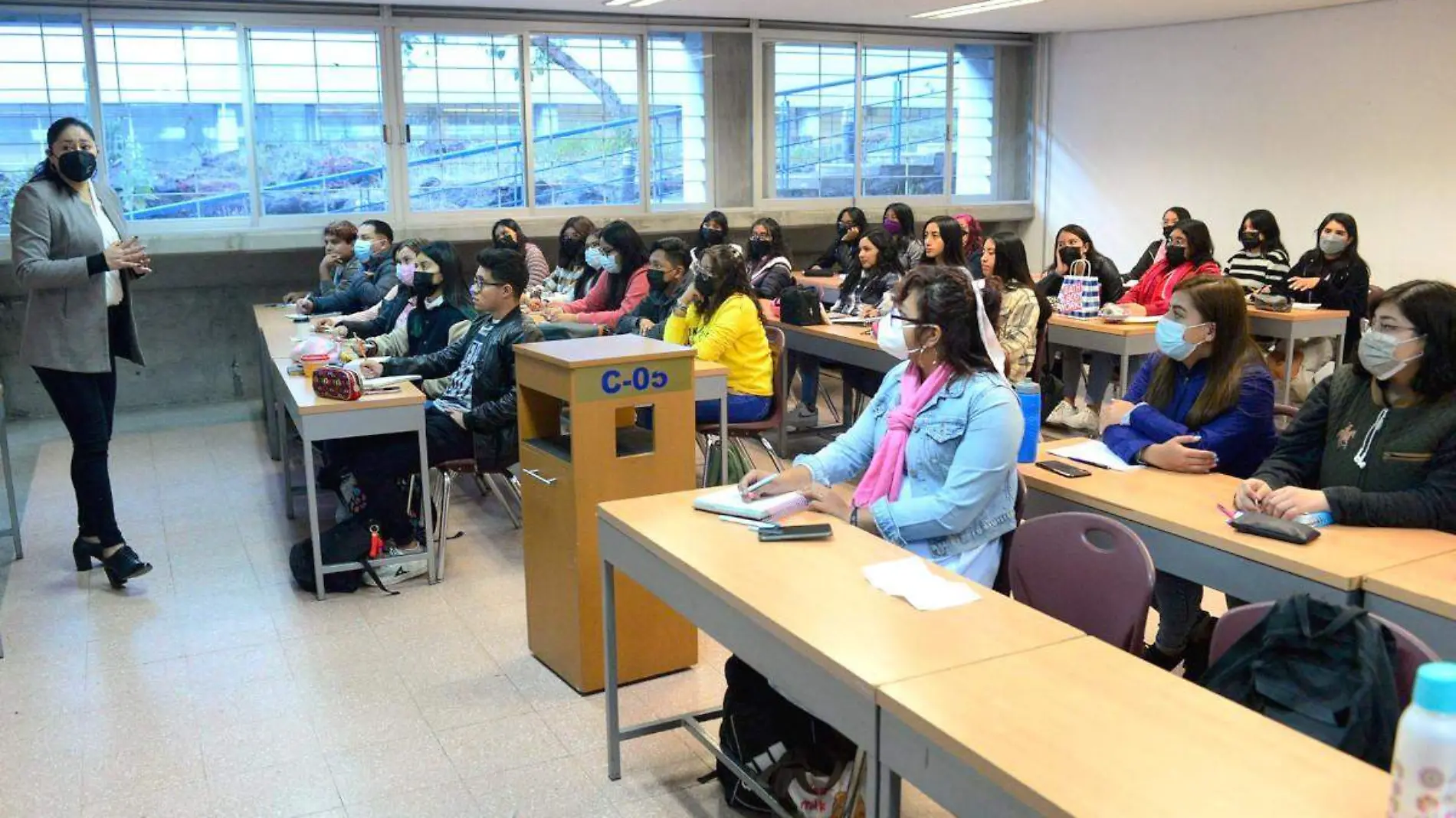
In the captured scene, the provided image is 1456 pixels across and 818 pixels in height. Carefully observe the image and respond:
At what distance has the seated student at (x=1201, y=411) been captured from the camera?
3225 millimetres

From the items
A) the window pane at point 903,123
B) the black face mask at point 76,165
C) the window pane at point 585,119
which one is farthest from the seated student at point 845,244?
the black face mask at point 76,165

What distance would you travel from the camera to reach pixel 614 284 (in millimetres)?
7250

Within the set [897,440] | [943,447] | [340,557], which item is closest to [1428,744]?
[943,447]

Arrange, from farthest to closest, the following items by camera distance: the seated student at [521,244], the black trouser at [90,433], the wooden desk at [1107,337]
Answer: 1. the seated student at [521,244]
2. the wooden desk at [1107,337]
3. the black trouser at [90,433]

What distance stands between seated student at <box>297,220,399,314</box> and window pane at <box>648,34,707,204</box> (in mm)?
2762

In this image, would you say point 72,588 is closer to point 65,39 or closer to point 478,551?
point 478,551

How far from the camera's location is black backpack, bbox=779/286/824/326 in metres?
6.61

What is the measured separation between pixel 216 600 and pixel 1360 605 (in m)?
3.79

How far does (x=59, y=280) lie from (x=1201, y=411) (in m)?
3.76

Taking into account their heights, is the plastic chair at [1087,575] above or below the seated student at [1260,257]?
below

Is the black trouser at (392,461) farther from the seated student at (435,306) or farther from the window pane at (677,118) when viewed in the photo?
the window pane at (677,118)

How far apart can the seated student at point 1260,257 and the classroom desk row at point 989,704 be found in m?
5.77

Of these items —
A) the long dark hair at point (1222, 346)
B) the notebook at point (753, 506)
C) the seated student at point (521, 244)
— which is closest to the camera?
the notebook at point (753, 506)

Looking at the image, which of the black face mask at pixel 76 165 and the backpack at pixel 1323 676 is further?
the black face mask at pixel 76 165
